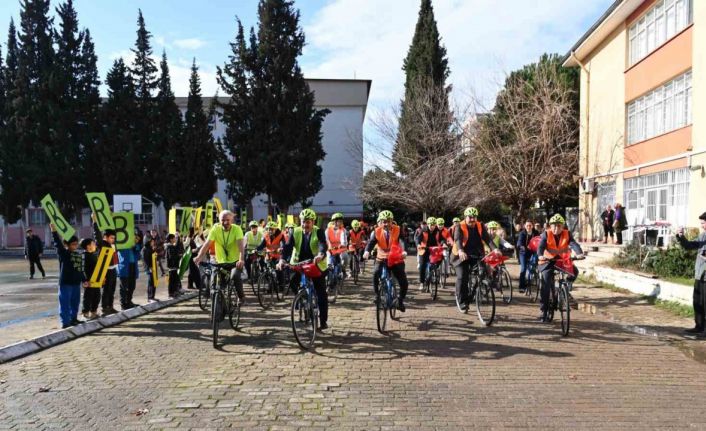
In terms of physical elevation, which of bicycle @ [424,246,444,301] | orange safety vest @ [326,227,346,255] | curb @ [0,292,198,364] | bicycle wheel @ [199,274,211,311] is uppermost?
orange safety vest @ [326,227,346,255]

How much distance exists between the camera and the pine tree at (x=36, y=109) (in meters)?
36.9

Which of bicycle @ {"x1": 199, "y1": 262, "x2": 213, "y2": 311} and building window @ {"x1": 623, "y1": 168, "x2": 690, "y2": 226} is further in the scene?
building window @ {"x1": 623, "y1": 168, "x2": 690, "y2": 226}

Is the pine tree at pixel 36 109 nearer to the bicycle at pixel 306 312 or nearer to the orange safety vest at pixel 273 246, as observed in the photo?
the orange safety vest at pixel 273 246

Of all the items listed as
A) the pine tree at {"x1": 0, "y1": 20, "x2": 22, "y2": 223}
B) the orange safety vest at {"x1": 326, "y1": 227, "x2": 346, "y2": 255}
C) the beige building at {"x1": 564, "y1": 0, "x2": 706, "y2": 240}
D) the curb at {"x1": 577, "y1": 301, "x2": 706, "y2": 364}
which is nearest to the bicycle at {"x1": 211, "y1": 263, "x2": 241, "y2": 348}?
the orange safety vest at {"x1": 326, "y1": 227, "x2": 346, "y2": 255}

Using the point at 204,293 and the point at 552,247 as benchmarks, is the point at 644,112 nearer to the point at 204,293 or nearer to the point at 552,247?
the point at 552,247

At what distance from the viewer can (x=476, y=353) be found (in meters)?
7.16

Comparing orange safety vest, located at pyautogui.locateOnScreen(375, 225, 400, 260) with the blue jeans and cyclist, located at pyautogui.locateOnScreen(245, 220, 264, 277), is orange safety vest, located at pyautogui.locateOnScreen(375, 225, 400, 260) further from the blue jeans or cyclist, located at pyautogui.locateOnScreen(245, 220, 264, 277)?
the blue jeans

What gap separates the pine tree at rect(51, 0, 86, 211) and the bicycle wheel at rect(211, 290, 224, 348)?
3440 centimetres

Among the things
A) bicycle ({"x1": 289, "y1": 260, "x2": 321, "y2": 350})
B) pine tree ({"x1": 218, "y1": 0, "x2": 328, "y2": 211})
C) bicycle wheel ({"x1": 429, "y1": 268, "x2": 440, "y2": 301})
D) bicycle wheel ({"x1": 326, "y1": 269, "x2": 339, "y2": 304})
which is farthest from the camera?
pine tree ({"x1": 218, "y1": 0, "x2": 328, "y2": 211})

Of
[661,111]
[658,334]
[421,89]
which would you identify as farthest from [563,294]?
[421,89]

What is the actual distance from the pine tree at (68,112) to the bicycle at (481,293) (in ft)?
115

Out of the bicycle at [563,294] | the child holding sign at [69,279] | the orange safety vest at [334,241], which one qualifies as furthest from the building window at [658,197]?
the child holding sign at [69,279]

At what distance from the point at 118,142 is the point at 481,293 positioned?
34.1 m

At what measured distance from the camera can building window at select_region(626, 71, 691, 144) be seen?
17.7 meters
